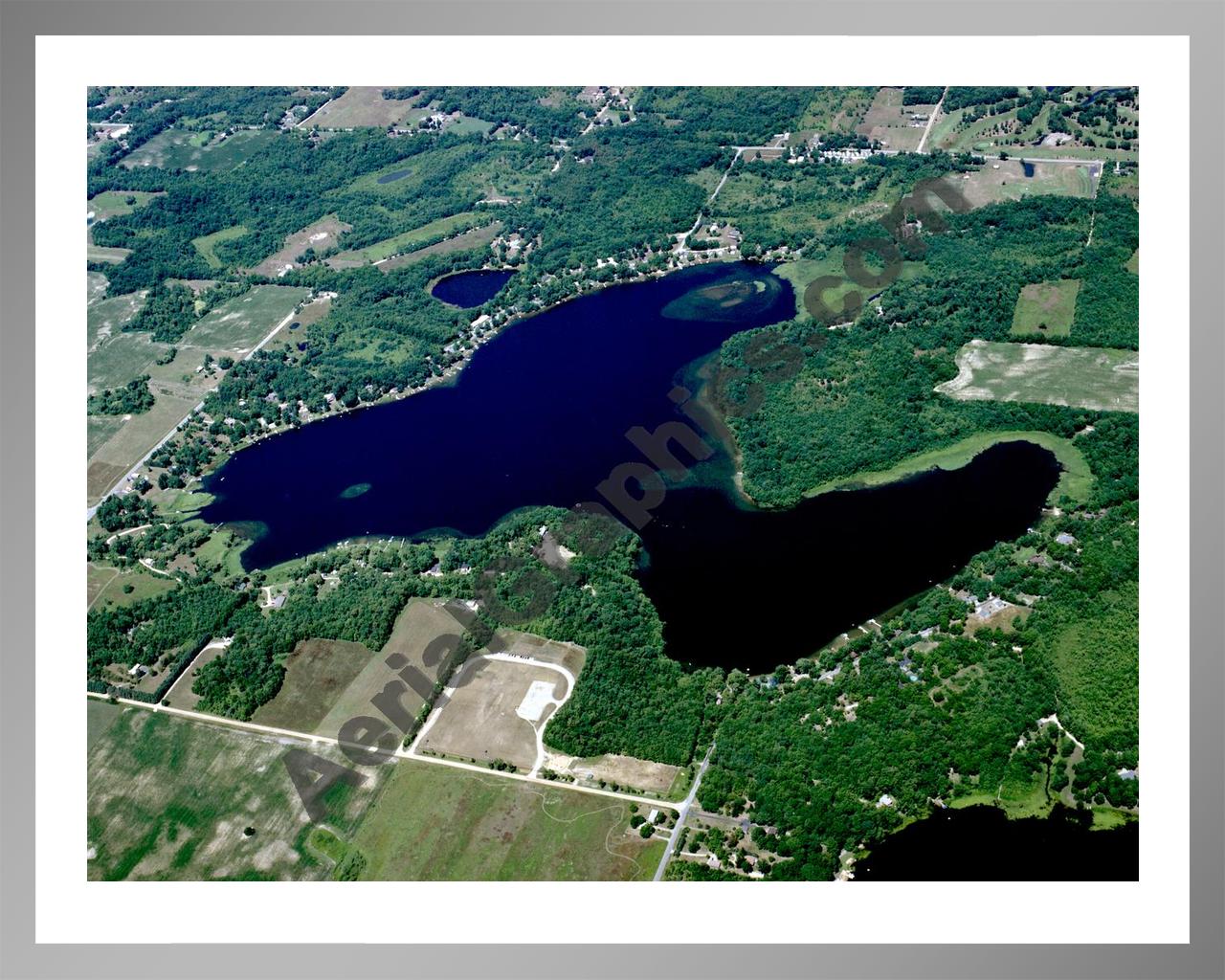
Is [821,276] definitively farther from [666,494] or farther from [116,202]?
[116,202]

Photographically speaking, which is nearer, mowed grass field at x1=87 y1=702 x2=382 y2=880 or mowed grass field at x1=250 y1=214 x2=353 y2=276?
mowed grass field at x1=87 y1=702 x2=382 y2=880

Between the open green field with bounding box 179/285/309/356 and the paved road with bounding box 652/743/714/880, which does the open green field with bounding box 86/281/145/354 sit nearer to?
the open green field with bounding box 179/285/309/356

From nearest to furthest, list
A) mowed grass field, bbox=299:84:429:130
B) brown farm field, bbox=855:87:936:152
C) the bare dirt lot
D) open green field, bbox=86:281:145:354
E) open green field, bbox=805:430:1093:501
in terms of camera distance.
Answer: the bare dirt lot
open green field, bbox=805:430:1093:501
open green field, bbox=86:281:145:354
brown farm field, bbox=855:87:936:152
mowed grass field, bbox=299:84:429:130

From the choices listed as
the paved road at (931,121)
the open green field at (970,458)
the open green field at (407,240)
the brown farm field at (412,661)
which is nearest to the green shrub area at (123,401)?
the open green field at (407,240)

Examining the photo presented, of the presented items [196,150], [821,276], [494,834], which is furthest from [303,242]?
[494,834]

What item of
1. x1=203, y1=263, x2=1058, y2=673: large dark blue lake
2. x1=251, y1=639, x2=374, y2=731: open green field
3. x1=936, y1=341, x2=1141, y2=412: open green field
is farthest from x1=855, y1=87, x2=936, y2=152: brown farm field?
x1=251, y1=639, x2=374, y2=731: open green field

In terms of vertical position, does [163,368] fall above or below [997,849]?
above
